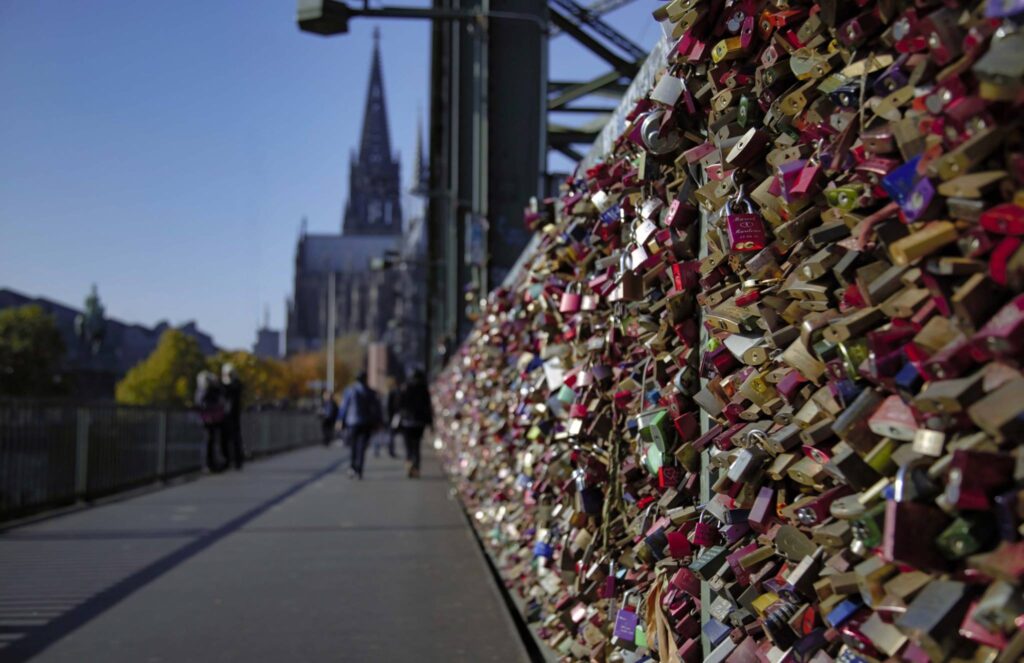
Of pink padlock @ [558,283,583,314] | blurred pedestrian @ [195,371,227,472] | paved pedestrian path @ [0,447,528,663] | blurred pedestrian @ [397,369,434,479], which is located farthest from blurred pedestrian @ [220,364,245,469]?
pink padlock @ [558,283,583,314]

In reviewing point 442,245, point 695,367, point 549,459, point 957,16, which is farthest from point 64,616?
point 442,245

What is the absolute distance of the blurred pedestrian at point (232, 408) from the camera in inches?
894

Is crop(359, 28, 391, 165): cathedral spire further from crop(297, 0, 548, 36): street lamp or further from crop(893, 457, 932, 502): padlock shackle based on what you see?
crop(893, 457, 932, 502): padlock shackle

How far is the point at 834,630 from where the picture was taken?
1966 mm

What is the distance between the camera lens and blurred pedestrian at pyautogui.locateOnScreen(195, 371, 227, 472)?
2192cm

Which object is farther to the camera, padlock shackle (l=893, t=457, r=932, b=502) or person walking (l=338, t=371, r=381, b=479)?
person walking (l=338, t=371, r=381, b=479)

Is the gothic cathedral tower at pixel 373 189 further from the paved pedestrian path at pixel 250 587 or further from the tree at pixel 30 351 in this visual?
the paved pedestrian path at pixel 250 587

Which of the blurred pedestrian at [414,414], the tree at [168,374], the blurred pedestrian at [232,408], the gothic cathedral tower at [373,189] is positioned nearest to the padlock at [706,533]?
the blurred pedestrian at [414,414]

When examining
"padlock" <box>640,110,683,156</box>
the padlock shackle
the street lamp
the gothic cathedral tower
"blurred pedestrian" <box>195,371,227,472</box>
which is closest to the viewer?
the padlock shackle

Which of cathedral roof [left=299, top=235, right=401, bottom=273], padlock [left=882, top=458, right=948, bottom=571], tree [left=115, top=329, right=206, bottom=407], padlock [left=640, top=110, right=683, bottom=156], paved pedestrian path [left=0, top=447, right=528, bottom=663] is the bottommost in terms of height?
paved pedestrian path [left=0, top=447, right=528, bottom=663]

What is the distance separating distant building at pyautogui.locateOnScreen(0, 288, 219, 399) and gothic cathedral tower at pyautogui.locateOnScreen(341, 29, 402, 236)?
28222 mm

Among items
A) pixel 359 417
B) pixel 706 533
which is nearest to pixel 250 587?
pixel 706 533

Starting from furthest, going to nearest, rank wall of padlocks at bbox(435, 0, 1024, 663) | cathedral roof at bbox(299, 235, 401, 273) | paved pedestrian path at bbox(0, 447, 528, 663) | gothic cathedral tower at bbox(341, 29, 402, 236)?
gothic cathedral tower at bbox(341, 29, 402, 236) < cathedral roof at bbox(299, 235, 401, 273) < paved pedestrian path at bbox(0, 447, 528, 663) < wall of padlocks at bbox(435, 0, 1024, 663)

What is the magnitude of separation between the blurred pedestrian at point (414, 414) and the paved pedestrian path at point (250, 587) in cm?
592
